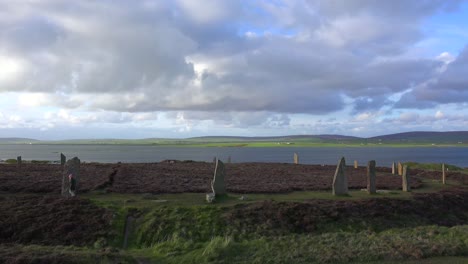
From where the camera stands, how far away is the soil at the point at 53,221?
19.5 metres

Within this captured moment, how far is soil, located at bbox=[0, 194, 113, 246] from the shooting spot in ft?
64.0

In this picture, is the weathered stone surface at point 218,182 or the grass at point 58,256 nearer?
the grass at point 58,256

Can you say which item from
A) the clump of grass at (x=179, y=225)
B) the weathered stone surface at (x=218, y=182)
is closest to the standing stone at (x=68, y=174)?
the clump of grass at (x=179, y=225)

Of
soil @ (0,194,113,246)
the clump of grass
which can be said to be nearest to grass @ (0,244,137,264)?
soil @ (0,194,113,246)

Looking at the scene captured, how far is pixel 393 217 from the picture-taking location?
24.1 metres

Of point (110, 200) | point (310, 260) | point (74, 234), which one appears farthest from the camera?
point (110, 200)

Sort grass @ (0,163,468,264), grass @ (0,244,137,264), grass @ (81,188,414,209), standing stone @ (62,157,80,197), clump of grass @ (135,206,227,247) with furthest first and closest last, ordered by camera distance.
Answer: standing stone @ (62,157,80,197) < grass @ (81,188,414,209) < clump of grass @ (135,206,227,247) < grass @ (0,163,468,264) < grass @ (0,244,137,264)

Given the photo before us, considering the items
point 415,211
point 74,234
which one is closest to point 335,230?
point 415,211

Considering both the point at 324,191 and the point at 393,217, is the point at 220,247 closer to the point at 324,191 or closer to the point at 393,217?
the point at 393,217

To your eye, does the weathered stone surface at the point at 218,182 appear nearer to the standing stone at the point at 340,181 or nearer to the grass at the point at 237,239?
the grass at the point at 237,239

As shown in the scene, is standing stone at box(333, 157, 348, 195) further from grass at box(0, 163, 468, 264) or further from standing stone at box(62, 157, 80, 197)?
standing stone at box(62, 157, 80, 197)

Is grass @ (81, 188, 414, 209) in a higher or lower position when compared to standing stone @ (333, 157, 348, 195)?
lower

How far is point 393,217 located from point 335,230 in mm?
4140

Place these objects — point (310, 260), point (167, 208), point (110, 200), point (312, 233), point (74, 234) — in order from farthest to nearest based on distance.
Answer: point (110, 200) → point (167, 208) → point (312, 233) → point (74, 234) → point (310, 260)
